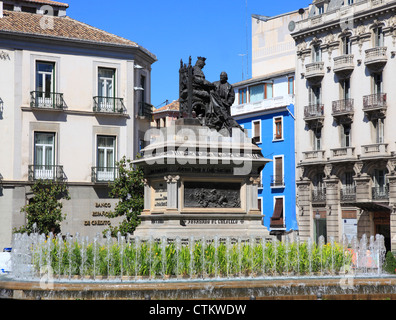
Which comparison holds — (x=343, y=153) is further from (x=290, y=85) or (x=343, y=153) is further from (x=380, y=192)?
(x=290, y=85)

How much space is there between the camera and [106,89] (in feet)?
136

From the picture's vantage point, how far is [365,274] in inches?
811

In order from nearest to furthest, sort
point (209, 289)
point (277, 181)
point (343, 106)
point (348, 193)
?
point (209, 289) < point (348, 193) < point (343, 106) < point (277, 181)

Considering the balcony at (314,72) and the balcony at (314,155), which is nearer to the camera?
the balcony at (314,155)

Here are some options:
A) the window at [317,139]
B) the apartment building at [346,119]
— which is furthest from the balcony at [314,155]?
the window at [317,139]

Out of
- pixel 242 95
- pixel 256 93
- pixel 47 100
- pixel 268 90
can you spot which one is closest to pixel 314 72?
pixel 268 90

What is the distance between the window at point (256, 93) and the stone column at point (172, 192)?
130 feet

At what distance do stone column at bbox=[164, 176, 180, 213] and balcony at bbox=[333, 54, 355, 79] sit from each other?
97.3 ft

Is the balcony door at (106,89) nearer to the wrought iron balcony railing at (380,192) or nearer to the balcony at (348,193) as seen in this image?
the balcony at (348,193)

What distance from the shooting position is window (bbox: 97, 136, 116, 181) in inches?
1581

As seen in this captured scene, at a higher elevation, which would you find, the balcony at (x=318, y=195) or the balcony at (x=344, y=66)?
Result: the balcony at (x=344, y=66)

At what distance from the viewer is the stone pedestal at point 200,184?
21.5m

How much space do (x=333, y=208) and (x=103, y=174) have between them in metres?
16.0
